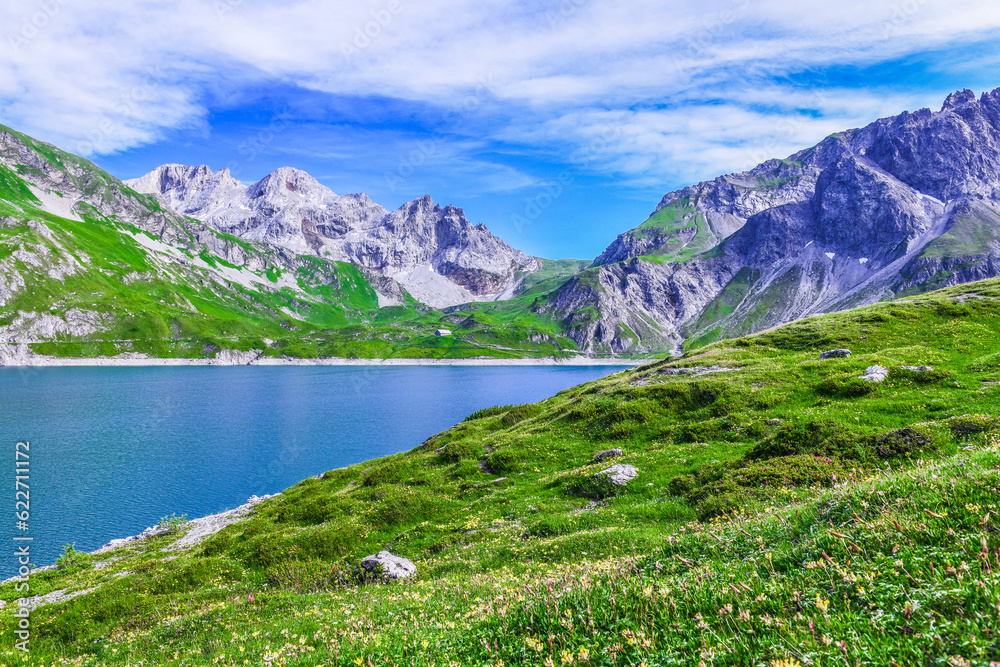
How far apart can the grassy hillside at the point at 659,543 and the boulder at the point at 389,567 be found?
0.71 metres

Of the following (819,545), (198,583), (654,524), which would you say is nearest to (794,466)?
(654,524)

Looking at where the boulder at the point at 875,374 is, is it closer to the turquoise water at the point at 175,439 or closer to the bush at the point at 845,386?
the bush at the point at 845,386

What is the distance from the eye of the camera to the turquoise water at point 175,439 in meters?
50.6

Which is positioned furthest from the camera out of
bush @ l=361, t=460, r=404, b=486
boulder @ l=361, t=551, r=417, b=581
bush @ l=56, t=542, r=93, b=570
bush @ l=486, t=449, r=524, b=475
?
bush @ l=361, t=460, r=404, b=486

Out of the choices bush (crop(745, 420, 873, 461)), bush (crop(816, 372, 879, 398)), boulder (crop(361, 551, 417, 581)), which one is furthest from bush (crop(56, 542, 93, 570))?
bush (crop(816, 372, 879, 398))

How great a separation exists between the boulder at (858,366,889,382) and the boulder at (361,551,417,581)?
2796 centimetres

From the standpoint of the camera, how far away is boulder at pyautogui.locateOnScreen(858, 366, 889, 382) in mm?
27484

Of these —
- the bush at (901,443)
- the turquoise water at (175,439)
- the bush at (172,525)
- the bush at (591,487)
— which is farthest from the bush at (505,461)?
the turquoise water at (175,439)

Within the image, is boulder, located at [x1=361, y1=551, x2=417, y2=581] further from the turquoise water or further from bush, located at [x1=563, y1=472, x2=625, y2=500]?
the turquoise water

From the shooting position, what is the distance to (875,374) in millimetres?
28141

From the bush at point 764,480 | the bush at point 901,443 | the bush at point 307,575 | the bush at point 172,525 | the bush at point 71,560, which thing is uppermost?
the bush at point 901,443

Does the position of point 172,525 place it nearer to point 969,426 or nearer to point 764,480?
point 764,480

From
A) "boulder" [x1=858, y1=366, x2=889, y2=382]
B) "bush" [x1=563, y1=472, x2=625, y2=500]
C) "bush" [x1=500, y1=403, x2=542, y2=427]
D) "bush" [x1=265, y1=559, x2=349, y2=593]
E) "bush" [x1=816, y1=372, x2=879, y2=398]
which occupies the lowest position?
"bush" [x1=265, y1=559, x2=349, y2=593]

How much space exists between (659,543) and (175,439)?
9423 cm
